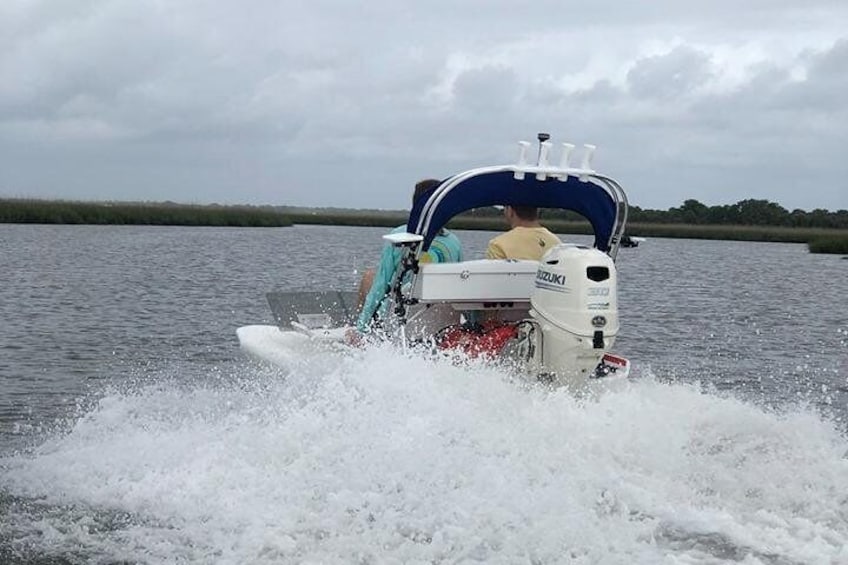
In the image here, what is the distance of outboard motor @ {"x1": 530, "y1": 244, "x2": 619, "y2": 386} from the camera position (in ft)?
22.3

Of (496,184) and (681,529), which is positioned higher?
(496,184)

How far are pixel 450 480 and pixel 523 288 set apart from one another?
211cm

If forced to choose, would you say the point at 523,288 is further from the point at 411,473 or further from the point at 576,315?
the point at 411,473

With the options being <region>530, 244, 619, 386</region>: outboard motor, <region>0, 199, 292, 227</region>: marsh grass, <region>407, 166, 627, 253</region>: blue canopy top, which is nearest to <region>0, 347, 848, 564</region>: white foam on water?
<region>530, 244, 619, 386</region>: outboard motor

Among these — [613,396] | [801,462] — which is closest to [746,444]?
[801,462]

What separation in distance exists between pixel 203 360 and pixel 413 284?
5893 millimetres

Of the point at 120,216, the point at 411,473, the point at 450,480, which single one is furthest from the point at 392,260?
the point at 120,216

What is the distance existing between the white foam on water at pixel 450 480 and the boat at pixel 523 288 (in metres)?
0.30

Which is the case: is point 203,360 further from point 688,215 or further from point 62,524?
point 688,215

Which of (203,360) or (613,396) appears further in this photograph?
(203,360)

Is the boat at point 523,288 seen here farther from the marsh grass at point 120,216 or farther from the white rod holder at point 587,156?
the marsh grass at point 120,216

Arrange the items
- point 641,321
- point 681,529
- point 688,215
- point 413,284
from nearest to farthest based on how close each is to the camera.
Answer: point 681,529 → point 413,284 → point 641,321 → point 688,215

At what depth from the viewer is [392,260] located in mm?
8062

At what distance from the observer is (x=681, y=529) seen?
5.62 m
